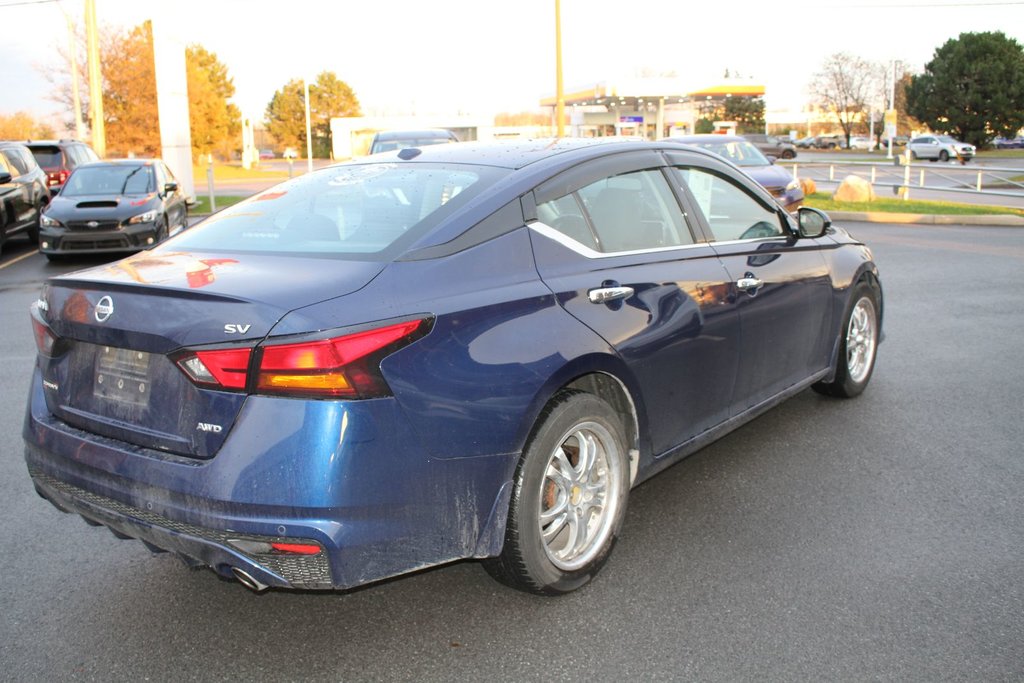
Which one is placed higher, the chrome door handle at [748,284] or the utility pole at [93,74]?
the utility pole at [93,74]

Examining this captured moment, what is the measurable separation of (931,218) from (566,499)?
17085 mm

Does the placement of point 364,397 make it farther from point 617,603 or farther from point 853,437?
point 853,437

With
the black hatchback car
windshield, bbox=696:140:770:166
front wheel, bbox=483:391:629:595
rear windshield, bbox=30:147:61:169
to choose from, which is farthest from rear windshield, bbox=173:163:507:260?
rear windshield, bbox=30:147:61:169

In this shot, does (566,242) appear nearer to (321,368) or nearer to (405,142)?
(321,368)

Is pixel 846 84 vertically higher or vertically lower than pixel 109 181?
higher

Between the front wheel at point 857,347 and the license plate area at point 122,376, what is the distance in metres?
4.23

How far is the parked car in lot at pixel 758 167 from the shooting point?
1617 cm

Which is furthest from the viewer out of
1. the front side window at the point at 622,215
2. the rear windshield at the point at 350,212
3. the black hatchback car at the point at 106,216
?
the black hatchback car at the point at 106,216

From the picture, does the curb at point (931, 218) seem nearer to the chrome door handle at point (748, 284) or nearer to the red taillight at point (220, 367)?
the chrome door handle at point (748, 284)

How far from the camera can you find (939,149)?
52.7 m

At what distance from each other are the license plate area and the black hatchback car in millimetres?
10901

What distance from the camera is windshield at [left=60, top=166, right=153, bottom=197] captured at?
15.1 meters

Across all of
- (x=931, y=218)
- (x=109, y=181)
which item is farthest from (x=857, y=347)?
(x=931, y=218)

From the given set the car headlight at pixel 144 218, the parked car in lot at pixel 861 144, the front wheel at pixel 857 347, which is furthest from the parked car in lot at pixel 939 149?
the front wheel at pixel 857 347
